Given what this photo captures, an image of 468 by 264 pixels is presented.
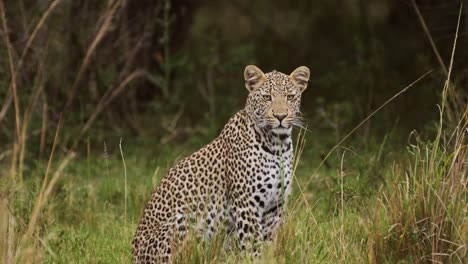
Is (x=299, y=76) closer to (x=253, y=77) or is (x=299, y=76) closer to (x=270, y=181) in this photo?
(x=253, y=77)

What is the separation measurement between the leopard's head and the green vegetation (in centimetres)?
30

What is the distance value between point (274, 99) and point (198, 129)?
4.33 m

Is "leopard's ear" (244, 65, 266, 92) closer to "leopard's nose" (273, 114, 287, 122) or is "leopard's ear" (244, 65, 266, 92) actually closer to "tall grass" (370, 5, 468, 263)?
"leopard's nose" (273, 114, 287, 122)

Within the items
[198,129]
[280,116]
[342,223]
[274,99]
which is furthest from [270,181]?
[198,129]

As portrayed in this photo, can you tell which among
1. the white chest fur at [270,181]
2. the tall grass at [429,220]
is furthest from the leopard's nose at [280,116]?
the tall grass at [429,220]

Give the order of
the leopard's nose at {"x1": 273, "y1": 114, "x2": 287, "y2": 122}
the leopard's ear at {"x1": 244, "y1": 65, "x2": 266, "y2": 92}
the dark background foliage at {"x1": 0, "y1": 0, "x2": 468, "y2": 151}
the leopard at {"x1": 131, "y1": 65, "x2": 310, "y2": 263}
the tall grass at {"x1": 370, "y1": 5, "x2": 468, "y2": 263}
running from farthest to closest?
the dark background foliage at {"x1": 0, "y1": 0, "x2": 468, "y2": 151}, the leopard's ear at {"x1": 244, "y1": 65, "x2": 266, "y2": 92}, the leopard's nose at {"x1": 273, "y1": 114, "x2": 287, "y2": 122}, the leopard at {"x1": 131, "y1": 65, "x2": 310, "y2": 263}, the tall grass at {"x1": 370, "y1": 5, "x2": 468, "y2": 263}

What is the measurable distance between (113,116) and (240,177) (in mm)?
5506

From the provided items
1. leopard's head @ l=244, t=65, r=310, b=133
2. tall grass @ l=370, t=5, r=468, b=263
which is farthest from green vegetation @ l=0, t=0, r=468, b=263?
leopard's head @ l=244, t=65, r=310, b=133

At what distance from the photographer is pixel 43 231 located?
7008 mm

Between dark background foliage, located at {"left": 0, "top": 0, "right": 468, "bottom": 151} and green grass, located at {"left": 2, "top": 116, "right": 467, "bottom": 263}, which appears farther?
dark background foliage, located at {"left": 0, "top": 0, "right": 468, "bottom": 151}

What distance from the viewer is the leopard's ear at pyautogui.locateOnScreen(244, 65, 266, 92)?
6.67 metres

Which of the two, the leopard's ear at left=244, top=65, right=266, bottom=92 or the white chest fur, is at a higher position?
the leopard's ear at left=244, top=65, right=266, bottom=92

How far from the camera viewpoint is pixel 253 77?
22.0 ft

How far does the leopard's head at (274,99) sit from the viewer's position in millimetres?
6453
